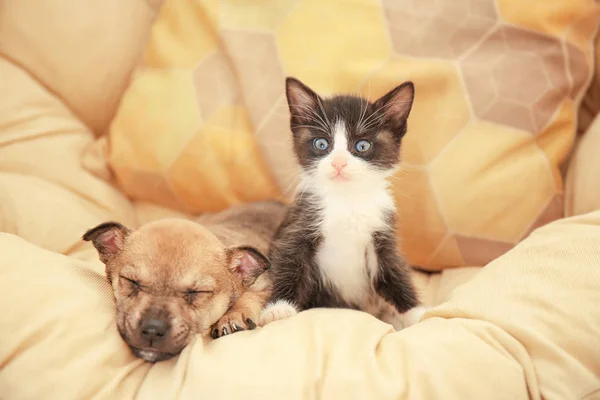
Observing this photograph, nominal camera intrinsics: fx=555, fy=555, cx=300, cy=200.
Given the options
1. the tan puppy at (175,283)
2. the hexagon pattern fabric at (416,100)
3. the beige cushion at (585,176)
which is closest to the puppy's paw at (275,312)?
the tan puppy at (175,283)

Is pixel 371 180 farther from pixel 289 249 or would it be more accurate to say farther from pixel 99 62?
pixel 99 62

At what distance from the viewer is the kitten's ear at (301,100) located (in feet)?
5.71

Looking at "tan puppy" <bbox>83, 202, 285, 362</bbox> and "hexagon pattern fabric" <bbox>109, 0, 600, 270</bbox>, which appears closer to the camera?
"tan puppy" <bbox>83, 202, 285, 362</bbox>

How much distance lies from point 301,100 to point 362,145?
0.25 metres

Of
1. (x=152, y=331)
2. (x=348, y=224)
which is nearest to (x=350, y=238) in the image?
(x=348, y=224)

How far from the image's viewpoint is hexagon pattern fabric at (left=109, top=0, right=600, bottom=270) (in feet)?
6.33

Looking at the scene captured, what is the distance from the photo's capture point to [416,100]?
2002 mm

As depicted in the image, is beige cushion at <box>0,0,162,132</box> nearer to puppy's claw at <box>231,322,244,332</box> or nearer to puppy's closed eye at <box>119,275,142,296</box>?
puppy's closed eye at <box>119,275,142,296</box>

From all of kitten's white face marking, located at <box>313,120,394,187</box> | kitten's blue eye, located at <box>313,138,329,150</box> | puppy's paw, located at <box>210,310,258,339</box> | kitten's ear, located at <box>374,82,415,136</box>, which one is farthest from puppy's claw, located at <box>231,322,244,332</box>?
kitten's ear, located at <box>374,82,415,136</box>

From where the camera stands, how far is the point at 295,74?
6.75 feet

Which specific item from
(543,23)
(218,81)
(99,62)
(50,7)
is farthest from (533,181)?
(50,7)

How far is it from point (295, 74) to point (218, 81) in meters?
0.31

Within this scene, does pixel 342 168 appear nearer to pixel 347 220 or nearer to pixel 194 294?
pixel 347 220

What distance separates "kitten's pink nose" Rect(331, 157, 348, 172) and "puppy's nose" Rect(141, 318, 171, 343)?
644mm
